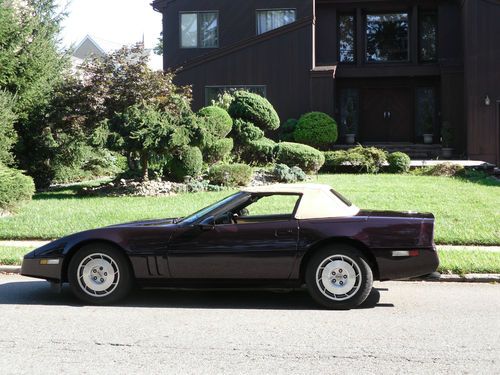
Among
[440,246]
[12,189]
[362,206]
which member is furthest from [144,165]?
[440,246]

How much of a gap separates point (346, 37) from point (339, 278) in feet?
75.7

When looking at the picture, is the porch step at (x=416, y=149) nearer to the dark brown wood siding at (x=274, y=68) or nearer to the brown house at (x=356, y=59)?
the brown house at (x=356, y=59)

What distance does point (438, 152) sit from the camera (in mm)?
25625

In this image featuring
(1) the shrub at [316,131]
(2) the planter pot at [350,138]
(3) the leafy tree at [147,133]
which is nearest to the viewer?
(3) the leafy tree at [147,133]

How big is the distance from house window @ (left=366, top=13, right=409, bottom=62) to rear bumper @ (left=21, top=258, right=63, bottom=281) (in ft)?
76.6

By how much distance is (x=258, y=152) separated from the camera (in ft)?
69.6

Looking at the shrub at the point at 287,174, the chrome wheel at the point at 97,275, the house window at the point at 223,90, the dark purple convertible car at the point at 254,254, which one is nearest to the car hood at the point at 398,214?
the dark purple convertible car at the point at 254,254

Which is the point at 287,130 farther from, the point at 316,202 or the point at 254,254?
the point at 254,254

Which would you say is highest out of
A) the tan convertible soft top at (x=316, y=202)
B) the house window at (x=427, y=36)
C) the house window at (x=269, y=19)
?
the house window at (x=269, y=19)

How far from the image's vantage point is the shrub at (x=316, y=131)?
2425cm

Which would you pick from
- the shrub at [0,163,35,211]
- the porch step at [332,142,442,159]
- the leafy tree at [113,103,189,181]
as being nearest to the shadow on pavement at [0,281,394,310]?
the shrub at [0,163,35,211]

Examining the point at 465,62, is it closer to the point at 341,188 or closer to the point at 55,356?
the point at 341,188

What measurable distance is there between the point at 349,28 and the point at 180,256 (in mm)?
23353

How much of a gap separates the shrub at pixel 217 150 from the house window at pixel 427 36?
42.4 feet
